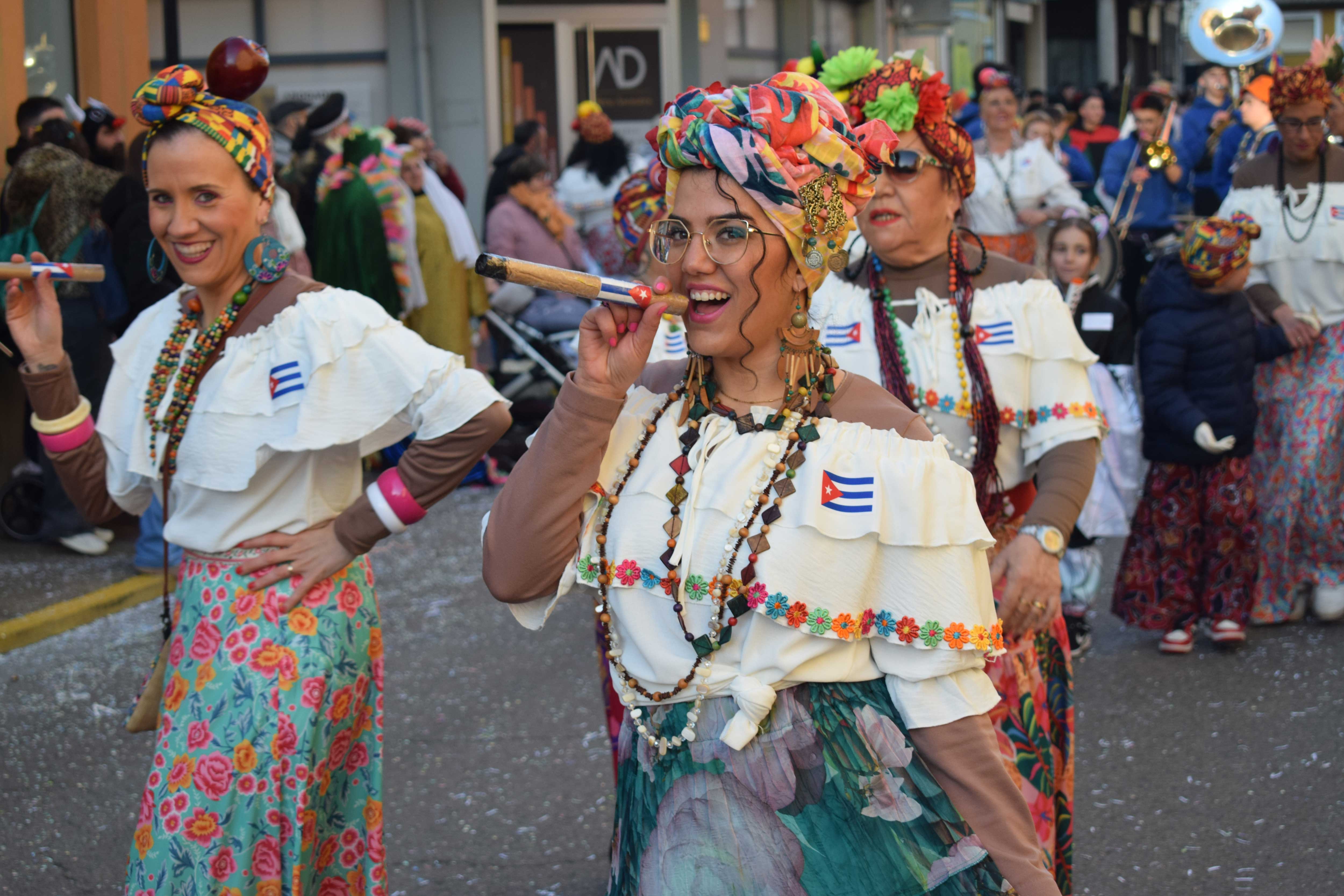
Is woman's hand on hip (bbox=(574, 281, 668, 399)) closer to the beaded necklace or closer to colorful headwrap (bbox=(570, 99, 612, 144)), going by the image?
the beaded necklace

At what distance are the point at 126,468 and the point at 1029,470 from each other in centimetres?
212

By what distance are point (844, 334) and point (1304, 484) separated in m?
4.20

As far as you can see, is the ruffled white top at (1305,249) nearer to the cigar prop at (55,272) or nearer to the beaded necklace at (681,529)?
the beaded necklace at (681,529)

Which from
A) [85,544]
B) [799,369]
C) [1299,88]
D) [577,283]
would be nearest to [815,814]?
[799,369]

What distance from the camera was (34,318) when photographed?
10.7 ft

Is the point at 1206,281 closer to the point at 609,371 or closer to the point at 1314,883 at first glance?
the point at 1314,883

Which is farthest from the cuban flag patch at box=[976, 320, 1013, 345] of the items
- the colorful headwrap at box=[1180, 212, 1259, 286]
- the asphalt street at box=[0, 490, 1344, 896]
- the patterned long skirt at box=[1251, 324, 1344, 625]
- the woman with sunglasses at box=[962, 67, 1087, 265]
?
the woman with sunglasses at box=[962, 67, 1087, 265]

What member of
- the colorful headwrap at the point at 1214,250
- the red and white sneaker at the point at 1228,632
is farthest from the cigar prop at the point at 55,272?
the red and white sneaker at the point at 1228,632

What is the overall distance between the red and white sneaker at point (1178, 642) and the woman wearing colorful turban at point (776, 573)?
451cm

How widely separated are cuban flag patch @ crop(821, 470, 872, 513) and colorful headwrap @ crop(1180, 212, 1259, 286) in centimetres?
471

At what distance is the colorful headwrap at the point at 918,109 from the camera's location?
11.5ft

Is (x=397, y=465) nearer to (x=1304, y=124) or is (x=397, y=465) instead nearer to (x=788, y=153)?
(x=788, y=153)

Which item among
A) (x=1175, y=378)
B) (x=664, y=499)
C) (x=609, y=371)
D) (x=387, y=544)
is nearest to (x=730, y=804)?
(x=664, y=499)

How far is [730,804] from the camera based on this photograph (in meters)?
2.32
